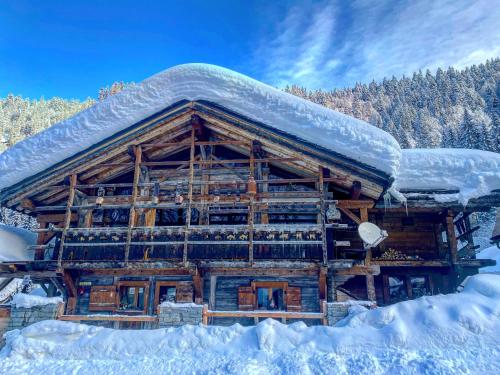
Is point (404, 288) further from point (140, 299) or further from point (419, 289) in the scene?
point (140, 299)

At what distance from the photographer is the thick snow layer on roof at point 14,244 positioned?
13553 mm

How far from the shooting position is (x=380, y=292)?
14297mm

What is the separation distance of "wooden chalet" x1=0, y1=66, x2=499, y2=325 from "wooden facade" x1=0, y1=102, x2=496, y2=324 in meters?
0.04

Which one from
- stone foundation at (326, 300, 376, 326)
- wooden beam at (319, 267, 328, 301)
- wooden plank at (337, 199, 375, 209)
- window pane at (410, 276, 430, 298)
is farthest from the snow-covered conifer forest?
stone foundation at (326, 300, 376, 326)

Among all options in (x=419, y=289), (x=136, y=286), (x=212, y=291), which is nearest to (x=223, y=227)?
(x=212, y=291)

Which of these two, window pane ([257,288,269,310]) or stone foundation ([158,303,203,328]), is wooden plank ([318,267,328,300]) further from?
stone foundation ([158,303,203,328])

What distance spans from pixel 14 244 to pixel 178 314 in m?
9.66

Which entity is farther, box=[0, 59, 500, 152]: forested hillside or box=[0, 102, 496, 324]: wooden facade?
box=[0, 59, 500, 152]: forested hillside

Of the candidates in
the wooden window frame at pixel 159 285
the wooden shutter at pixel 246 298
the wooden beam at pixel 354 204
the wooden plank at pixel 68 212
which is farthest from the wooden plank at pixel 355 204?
the wooden plank at pixel 68 212

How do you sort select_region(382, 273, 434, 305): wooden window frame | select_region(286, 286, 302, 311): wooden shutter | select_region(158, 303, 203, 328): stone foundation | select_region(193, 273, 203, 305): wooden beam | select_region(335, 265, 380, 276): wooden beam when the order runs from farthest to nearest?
1. select_region(382, 273, 434, 305): wooden window frame
2. select_region(286, 286, 302, 311): wooden shutter
3. select_region(193, 273, 203, 305): wooden beam
4. select_region(335, 265, 380, 276): wooden beam
5. select_region(158, 303, 203, 328): stone foundation

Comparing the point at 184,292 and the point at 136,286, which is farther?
the point at 136,286

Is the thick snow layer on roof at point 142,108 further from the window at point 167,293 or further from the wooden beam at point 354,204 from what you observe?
the window at point 167,293

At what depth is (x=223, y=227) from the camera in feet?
37.9

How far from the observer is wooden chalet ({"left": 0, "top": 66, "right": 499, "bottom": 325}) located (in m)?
11.4
